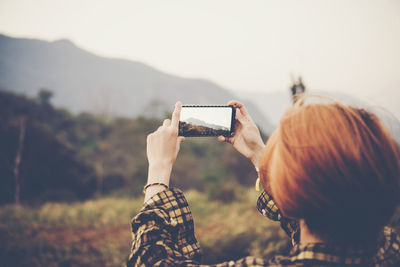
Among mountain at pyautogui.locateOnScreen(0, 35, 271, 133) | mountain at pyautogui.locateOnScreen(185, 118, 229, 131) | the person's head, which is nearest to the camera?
the person's head

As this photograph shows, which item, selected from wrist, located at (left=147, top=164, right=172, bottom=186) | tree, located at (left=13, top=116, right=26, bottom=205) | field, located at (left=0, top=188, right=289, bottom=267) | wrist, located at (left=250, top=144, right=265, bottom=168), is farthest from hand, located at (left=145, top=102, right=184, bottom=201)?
tree, located at (left=13, top=116, right=26, bottom=205)

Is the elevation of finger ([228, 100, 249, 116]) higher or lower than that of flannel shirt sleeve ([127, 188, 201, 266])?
higher

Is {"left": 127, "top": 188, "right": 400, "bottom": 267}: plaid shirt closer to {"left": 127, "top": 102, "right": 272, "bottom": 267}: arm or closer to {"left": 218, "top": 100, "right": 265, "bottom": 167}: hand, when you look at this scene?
{"left": 127, "top": 102, "right": 272, "bottom": 267}: arm

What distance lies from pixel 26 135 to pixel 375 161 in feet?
42.8

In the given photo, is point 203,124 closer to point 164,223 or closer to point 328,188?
point 164,223

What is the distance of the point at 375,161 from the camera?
26.0 inches

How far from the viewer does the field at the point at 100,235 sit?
14.9ft

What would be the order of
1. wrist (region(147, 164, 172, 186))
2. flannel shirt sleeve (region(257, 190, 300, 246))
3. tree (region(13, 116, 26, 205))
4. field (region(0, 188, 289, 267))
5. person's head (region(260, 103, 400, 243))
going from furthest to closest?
tree (region(13, 116, 26, 205))
field (region(0, 188, 289, 267))
flannel shirt sleeve (region(257, 190, 300, 246))
wrist (region(147, 164, 172, 186))
person's head (region(260, 103, 400, 243))

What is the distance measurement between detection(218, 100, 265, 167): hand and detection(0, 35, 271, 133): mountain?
2854 inches

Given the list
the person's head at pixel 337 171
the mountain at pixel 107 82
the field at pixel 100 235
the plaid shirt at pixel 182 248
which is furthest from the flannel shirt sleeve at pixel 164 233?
the mountain at pixel 107 82

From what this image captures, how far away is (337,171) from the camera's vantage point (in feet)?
2.12

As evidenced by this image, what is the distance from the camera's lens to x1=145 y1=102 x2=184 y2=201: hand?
38.7 inches

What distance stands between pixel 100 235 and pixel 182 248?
21.3ft

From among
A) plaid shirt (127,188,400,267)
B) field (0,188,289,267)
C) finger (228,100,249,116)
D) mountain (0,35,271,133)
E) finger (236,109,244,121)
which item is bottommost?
field (0,188,289,267)
